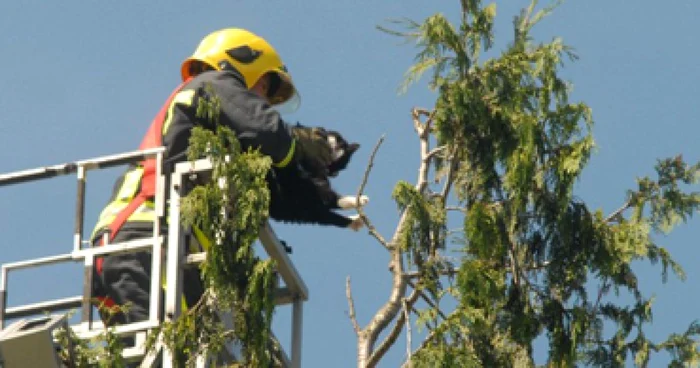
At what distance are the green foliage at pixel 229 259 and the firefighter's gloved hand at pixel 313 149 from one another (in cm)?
213

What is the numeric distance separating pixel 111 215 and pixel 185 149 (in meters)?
0.83

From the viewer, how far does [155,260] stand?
15.2 metres

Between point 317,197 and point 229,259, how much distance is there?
9.02 feet

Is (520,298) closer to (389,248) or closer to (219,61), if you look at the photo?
(389,248)

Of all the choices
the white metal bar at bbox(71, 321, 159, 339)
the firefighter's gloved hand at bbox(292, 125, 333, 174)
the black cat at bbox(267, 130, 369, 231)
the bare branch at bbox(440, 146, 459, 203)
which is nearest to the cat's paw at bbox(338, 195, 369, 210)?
the black cat at bbox(267, 130, 369, 231)

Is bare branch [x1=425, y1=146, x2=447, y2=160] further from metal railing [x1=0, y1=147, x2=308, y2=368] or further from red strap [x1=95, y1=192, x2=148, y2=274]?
red strap [x1=95, y1=192, x2=148, y2=274]

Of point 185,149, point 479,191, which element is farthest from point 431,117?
point 185,149

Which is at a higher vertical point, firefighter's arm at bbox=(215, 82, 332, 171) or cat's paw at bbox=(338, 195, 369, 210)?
firefighter's arm at bbox=(215, 82, 332, 171)

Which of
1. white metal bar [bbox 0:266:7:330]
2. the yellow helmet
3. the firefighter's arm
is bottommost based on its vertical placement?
white metal bar [bbox 0:266:7:330]

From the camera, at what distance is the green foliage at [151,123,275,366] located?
14648 mm

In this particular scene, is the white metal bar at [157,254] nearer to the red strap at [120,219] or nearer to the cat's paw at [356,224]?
the red strap at [120,219]

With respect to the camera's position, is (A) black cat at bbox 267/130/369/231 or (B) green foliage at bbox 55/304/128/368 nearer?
(B) green foliage at bbox 55/304/128/368

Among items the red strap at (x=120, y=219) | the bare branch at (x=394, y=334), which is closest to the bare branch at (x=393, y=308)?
the bare branch at (x=394, y=334)

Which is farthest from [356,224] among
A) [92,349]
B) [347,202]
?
[92,349]
